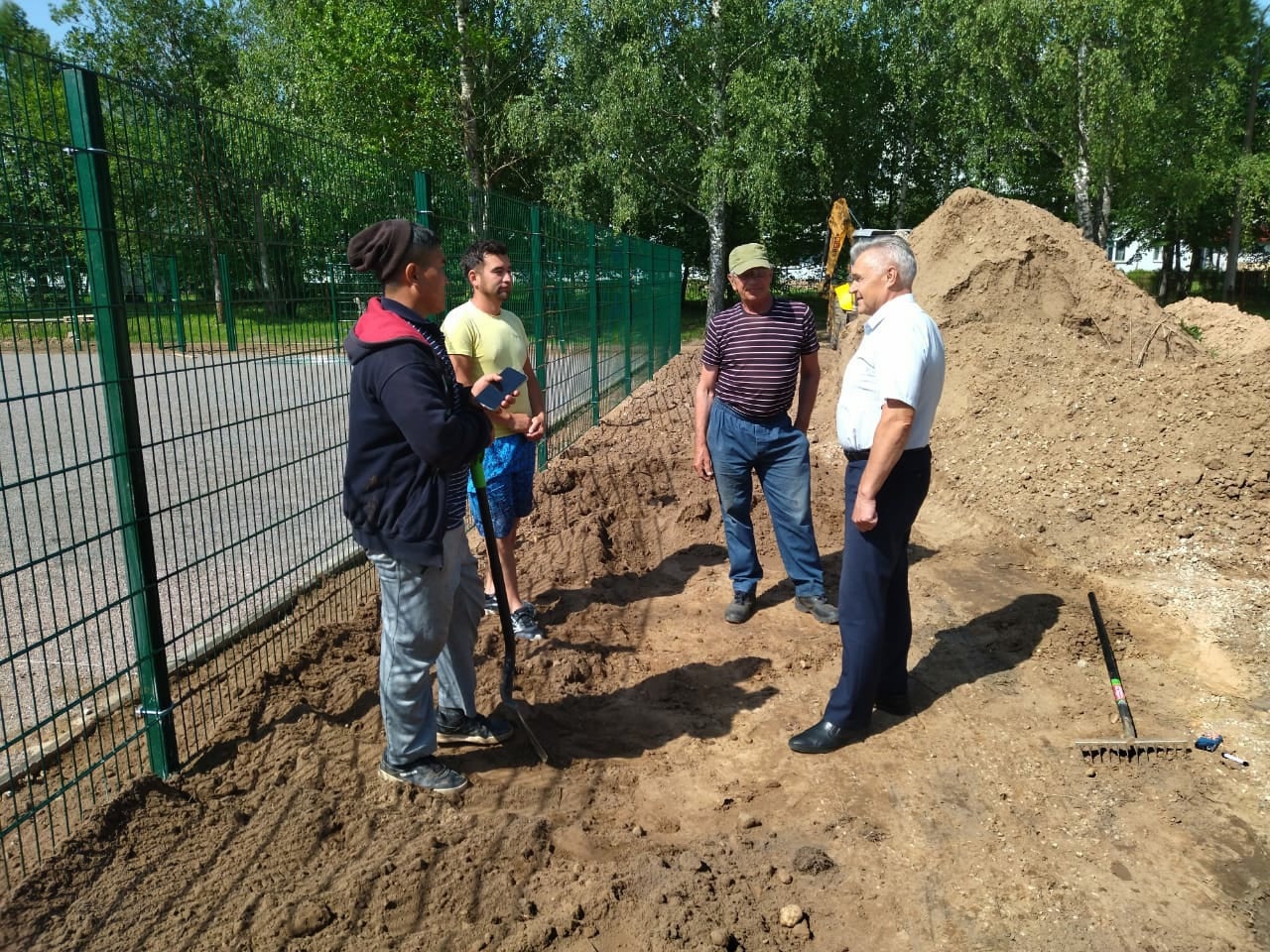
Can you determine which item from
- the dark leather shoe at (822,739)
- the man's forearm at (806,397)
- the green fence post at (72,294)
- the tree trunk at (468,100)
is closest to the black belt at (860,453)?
the dark leather shoe at (822,739)

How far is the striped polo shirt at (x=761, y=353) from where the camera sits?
15.9 ft

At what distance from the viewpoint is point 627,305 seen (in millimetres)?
11609

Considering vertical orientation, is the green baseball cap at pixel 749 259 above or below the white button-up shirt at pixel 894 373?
above

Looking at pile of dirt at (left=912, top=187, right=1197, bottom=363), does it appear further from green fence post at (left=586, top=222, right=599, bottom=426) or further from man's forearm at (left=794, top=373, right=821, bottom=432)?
man's forearm at (left=794, top=373, right=821, bottom=432)

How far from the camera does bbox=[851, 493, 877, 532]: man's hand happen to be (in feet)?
11.3

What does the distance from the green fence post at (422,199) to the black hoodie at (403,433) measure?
2.25 m

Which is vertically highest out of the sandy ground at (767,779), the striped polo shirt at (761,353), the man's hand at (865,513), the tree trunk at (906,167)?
the tree trunk at (906,167)

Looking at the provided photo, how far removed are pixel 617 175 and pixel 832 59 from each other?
6363 millimetres

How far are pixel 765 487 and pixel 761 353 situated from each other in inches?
29.7

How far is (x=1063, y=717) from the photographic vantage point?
3.98 meters

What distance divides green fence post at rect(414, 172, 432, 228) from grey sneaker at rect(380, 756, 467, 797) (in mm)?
2991

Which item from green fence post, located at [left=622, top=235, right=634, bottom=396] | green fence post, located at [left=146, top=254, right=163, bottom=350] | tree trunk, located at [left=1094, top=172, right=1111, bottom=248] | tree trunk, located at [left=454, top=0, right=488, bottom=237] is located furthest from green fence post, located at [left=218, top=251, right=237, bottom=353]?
tree trunk, located at [left=1094, top=172, right=1111, bottom=248]

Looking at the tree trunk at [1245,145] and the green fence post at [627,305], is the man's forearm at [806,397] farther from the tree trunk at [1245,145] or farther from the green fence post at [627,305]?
the tree trunk at [1245,145]

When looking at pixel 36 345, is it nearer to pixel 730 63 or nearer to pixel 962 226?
pixel 962 226
